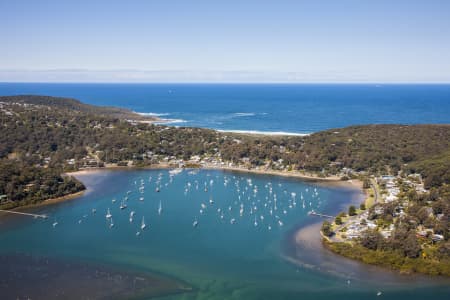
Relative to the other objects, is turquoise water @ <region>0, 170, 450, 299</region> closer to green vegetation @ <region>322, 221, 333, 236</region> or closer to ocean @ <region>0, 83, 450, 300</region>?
ocean @ <region>0, 83, 450, 300</region>

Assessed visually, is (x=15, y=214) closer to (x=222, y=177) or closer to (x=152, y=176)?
(x=152, y=176)

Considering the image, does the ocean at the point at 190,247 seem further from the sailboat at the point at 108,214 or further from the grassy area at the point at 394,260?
the grassy area at the point at 394,260

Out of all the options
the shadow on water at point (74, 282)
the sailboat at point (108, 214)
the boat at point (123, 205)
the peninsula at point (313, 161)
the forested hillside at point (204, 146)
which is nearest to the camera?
the shadow on water at point (74, 282)

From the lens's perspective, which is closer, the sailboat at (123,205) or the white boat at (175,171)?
the sailboat at (123,205)

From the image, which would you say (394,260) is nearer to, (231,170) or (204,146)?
(231,170)

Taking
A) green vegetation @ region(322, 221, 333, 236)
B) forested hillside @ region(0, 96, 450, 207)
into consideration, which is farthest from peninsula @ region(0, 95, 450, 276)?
forested hillside @ region(0, 96, 450, 207)

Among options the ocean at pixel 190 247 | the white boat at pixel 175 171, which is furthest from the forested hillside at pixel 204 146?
the ocean at pixel 190 247

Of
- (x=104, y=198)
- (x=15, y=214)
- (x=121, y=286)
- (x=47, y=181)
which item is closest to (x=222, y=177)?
(x=104, y=198)

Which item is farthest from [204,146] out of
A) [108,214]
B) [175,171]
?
[108,214]

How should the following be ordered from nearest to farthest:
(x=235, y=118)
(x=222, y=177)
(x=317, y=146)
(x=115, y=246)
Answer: (x=115, y=246) < (x=222, y=177) < (x=317, y=146) < (x=235, y=118)
